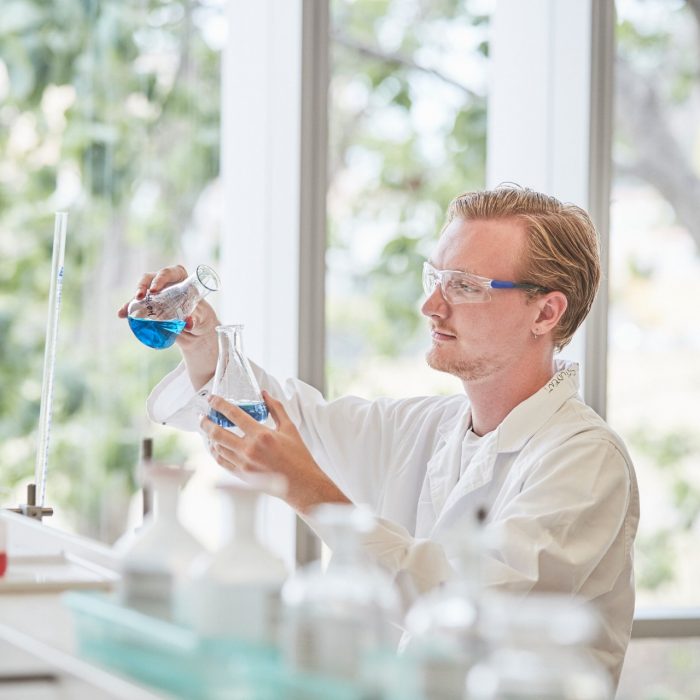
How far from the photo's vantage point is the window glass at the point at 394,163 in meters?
3.69

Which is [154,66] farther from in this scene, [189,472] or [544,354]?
[189,472]

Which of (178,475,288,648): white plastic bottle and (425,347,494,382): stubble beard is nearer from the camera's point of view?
(178,475,288,648): white plastic bottle

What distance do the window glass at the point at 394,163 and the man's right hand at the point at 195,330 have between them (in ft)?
3.63

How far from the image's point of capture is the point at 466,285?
2.39m

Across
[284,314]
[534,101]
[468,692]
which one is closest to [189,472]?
[468,692]

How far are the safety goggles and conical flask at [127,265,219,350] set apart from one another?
429 mm

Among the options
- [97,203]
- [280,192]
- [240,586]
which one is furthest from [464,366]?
[97,203]

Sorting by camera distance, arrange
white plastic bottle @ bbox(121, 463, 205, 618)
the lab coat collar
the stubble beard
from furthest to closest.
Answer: the stubble beard < the lab coat collar < white plastic bottle @ bbox(121, 463, 205, 618)

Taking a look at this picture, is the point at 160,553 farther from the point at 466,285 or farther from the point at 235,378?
the point at 466,285

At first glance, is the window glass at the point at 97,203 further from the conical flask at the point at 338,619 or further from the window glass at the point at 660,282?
the conical flask at the point at 338,619

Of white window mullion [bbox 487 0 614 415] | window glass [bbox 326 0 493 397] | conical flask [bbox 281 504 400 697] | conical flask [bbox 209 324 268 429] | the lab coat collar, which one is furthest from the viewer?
window glass [bbox 326 0 493 397]

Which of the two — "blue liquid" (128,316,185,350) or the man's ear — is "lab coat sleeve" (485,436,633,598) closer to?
the man's ear

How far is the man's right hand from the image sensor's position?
2.38 m

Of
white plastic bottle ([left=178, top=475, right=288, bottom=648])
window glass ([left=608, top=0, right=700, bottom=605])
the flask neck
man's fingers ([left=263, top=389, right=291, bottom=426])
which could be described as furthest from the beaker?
window glass ([left=608, top=0, right=700, bottom=605])
